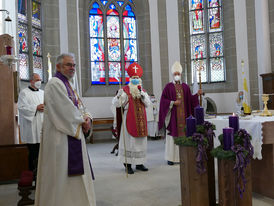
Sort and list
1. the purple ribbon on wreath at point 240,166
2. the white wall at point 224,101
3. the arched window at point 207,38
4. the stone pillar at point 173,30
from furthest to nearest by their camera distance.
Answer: the arched window at point 207,38
the stone pillar at point 173,30
the white wall at point 224,101
the purple ribbon on wreath at point 240,166

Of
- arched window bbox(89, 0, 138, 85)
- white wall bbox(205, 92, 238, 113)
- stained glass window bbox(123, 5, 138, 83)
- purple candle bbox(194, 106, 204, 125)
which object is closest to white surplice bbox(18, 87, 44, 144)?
purple candle bbox(194, 106, 204, 125)

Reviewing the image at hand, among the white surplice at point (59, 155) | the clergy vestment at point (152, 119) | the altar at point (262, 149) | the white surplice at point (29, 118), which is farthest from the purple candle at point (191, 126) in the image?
the clergy vestment at point (152, 119)

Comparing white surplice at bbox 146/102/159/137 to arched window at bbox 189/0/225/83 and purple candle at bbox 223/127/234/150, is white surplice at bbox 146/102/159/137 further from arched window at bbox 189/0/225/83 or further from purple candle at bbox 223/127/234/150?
purple candle at bbox 223/127/234/150

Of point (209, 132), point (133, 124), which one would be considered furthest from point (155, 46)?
point (209, 132)

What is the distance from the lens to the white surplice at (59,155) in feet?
9.05

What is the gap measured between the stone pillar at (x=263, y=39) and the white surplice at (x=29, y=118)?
8.64 meters

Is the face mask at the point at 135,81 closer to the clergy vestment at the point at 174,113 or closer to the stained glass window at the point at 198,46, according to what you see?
the clergy vestment at the point at 174,113

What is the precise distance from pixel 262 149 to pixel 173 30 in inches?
343

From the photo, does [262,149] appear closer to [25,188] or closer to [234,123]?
[234,123]

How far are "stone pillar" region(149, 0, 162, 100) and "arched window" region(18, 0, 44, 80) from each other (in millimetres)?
4163

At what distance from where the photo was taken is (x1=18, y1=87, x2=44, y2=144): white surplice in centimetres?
493

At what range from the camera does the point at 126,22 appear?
39.6 ft

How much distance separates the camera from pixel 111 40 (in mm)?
11789

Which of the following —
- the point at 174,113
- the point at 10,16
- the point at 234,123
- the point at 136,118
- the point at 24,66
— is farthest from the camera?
the point at 24,66
